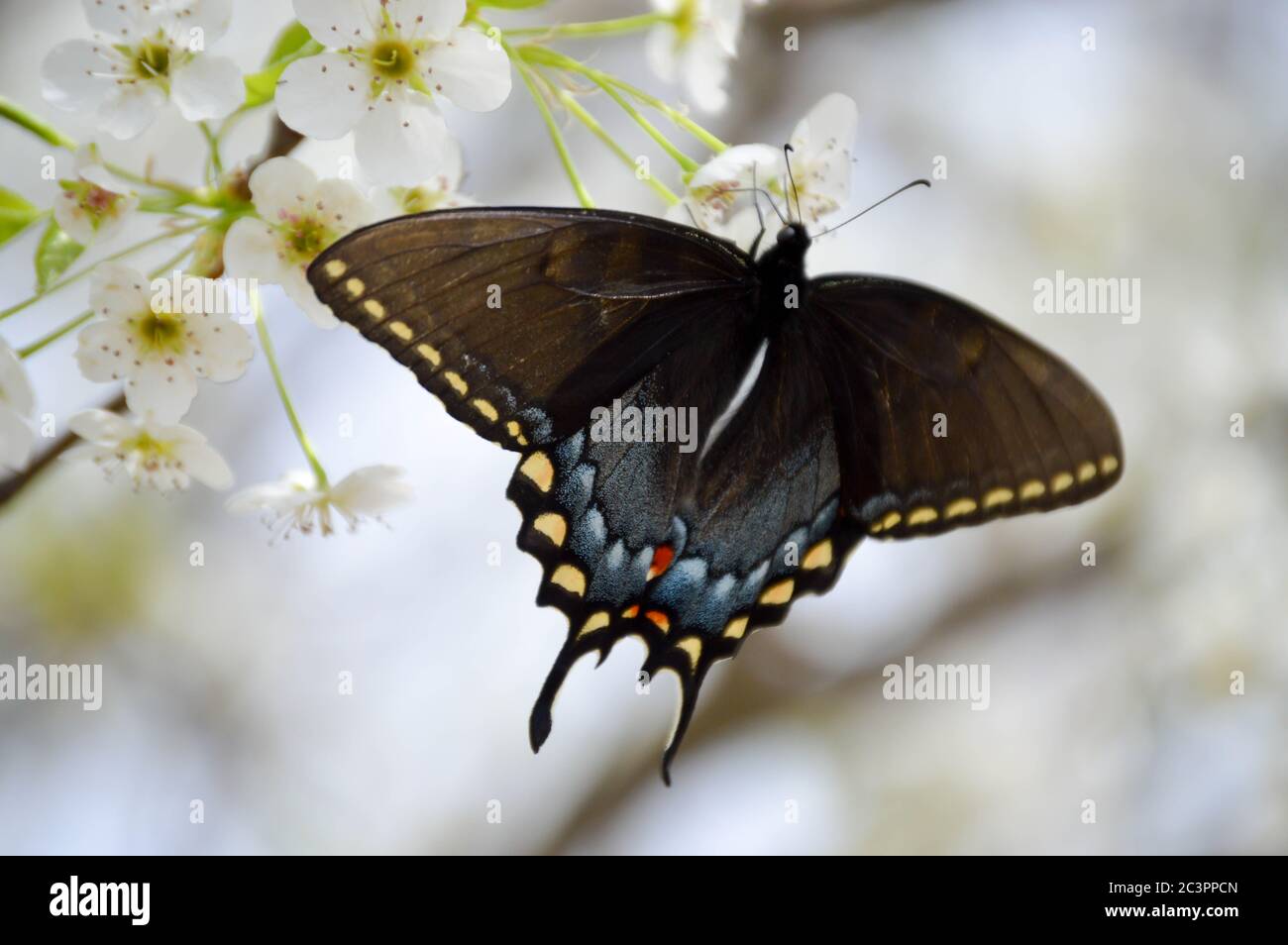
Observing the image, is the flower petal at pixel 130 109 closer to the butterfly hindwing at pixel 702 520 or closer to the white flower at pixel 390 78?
the white flower at pixel 390 78

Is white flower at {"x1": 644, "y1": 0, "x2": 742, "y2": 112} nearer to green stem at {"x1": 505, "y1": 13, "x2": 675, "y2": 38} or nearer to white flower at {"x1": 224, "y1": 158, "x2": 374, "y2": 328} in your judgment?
green stem at {"x1": 505, "y1": 13, "x2": 675, "y2": 38}

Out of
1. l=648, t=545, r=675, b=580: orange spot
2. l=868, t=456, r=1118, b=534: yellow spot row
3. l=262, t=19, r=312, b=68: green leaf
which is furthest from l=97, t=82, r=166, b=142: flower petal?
l=868, t=456, r=1118, b=534: yellow spot row

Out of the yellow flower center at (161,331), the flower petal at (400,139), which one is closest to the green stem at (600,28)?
the flower petal at (400,139)

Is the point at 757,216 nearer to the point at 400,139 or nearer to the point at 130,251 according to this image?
the point at 400,139

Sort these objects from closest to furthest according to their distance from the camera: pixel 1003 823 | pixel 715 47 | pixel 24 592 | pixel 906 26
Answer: pixel 715 47 → pixel 24 592 → pixel 906 26 → pixel 1003 823

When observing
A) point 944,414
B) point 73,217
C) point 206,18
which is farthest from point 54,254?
point 944,414

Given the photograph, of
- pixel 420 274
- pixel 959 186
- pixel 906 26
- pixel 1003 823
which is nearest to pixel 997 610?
pixel 1003 823

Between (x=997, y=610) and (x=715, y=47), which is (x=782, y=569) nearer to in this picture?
(x=715, y=47)
